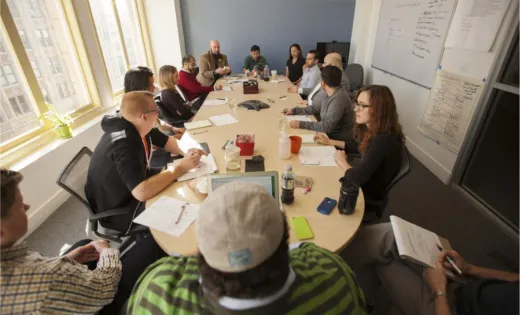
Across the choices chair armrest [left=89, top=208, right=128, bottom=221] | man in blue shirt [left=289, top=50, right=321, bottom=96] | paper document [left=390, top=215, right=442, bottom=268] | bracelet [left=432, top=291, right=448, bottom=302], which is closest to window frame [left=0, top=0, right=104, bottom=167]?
chair armrest [left=89, top=208, right=128, bottom=221]

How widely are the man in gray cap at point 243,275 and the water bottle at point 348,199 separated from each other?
0.57m

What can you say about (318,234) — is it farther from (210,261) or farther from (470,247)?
(470,247)

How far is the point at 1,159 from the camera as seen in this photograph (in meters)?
2.12

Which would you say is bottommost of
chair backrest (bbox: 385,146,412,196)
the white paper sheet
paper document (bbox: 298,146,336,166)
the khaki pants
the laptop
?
the khaki pants

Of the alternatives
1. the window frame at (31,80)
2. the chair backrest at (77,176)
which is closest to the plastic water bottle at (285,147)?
the chair backrest at (77,176)

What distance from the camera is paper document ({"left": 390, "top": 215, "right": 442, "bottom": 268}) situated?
44.4 inches

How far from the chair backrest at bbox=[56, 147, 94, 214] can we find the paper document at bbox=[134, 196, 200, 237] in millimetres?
487

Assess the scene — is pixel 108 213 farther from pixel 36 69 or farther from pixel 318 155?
pixel 36 69

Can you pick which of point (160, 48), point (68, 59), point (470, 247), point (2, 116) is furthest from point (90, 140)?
point (470, 247)

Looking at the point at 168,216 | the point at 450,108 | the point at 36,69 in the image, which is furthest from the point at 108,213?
the point at 450,108

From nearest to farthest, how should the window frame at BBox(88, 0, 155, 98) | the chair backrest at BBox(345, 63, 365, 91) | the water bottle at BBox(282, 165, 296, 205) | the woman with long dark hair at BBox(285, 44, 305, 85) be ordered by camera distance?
the water bottle at BBox(282, 165, 296, 205) → the window frame at BBox(88, 0, 155, 98) → the chair backrest at BBox(345, 63, 365, 91) → the woman with long dark hair at BBox(285, 44, 305, 85)

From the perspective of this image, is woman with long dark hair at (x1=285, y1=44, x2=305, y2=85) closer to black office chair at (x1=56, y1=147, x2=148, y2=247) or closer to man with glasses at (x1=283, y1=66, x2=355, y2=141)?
man with glasses at (x1=283, y1=66, x2=355, y2=141)

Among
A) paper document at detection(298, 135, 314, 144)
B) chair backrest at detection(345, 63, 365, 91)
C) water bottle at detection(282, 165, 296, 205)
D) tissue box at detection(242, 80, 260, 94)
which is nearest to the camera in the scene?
water bottle at detection(282, 165, 296, 205)

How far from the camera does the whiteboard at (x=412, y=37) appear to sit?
289 centimetres
